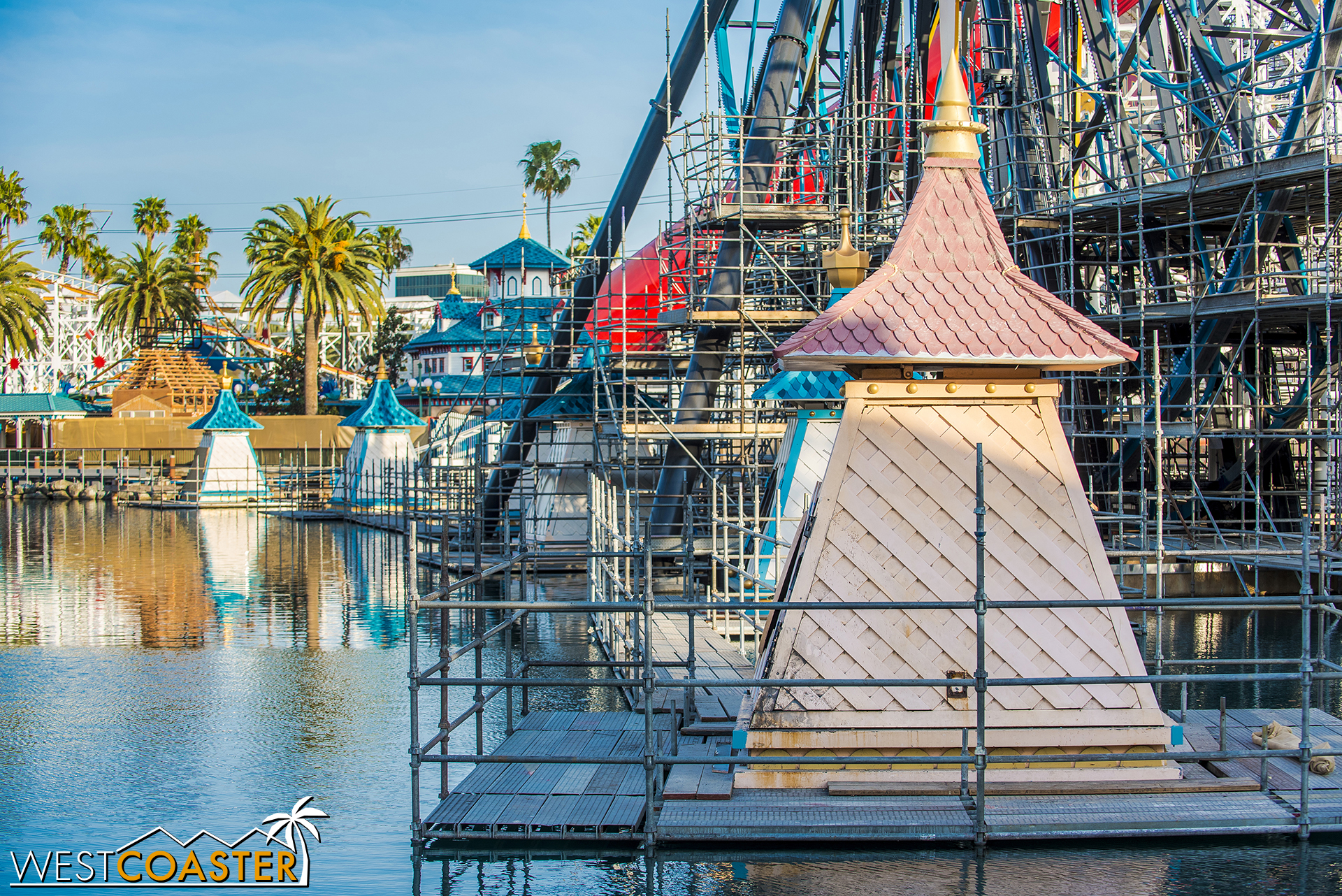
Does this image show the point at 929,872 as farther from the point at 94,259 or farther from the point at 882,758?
the point at 94,259

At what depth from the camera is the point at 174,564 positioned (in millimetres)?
24844

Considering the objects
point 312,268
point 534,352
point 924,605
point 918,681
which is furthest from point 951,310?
point 312,268

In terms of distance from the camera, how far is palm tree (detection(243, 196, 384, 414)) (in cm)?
5191

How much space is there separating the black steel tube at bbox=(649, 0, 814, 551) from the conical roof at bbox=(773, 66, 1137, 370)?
35.2 ft

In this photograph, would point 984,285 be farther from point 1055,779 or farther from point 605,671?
point 605,671

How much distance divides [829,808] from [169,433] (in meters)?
52.1

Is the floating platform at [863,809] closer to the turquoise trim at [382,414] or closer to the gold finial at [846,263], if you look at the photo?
the gold finial at [846,263]

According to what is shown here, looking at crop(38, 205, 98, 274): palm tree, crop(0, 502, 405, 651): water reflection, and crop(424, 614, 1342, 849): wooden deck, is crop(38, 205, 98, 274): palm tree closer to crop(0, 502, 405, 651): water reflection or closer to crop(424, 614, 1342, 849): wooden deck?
crop(0, 502, 405, 651): water reflection

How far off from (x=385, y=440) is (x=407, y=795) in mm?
29364

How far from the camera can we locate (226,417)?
41.0m

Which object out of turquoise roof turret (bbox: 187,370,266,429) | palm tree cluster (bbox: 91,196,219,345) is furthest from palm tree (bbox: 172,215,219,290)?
turquoise roof turret (bbox: 187,370,266,429)

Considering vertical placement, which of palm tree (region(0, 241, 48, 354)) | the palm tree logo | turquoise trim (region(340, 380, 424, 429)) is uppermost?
palm tree (region(0, 241, 48, 354))

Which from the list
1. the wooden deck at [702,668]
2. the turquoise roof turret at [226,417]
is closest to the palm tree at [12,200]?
the turquoise roof turret at [226,417]

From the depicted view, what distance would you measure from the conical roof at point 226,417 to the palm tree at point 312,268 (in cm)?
1035
